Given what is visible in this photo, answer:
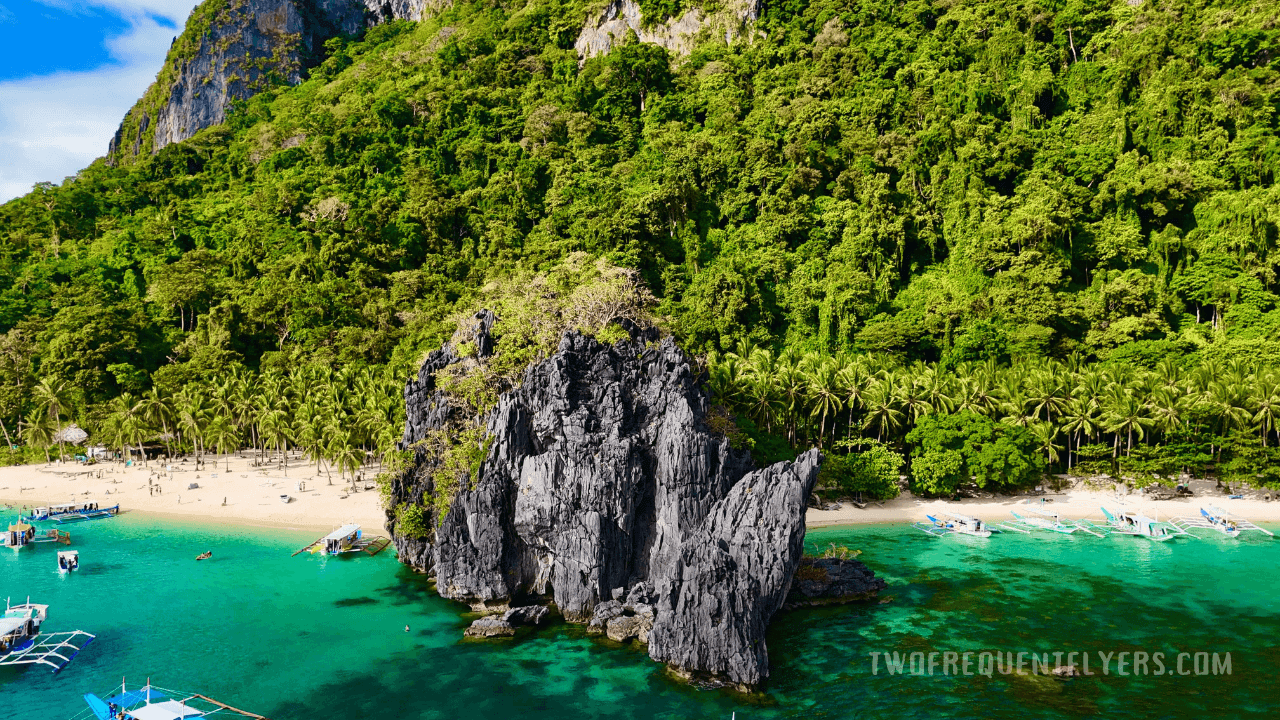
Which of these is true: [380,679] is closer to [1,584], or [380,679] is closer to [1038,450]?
[1,584]

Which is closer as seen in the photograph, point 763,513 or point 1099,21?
point 763,513

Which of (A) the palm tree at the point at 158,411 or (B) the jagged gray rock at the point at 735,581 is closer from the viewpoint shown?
(B) the jagged gray rock at the point at 735,581

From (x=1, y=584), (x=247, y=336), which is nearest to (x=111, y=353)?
(x=247, y=336)

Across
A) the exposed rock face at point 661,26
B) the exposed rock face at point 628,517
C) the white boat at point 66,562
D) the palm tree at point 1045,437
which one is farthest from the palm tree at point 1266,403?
the exposed rock face at point 661,26

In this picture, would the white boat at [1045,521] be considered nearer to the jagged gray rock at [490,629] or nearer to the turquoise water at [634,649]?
the turquoise water at [634,649]

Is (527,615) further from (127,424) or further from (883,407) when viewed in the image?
(127,424)

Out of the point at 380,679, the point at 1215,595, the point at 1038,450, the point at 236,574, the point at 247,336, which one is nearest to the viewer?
the point at 380,679

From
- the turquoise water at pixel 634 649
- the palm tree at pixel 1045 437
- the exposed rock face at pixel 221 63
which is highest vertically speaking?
A: the exposed rock face at pixel 221 63
